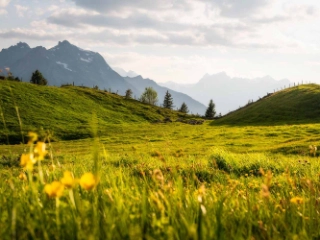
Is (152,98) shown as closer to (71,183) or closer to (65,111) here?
(65,111)

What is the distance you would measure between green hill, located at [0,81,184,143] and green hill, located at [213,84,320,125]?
29.8 m

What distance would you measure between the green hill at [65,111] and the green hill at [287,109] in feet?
97.7

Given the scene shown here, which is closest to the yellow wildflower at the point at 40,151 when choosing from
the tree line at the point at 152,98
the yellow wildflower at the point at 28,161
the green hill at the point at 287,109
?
the yellow wildflower at the point at 28,161

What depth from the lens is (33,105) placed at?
81125 mm

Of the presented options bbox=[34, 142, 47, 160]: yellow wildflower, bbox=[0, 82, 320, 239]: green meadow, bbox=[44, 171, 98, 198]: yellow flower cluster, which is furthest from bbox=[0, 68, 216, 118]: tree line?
bbox=[44, 171, 98, 198]: yellow flower cluster

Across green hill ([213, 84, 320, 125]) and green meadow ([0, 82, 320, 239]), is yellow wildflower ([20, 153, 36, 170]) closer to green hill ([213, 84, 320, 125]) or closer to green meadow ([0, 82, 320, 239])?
green meadow ([0, 82, 320, 239])

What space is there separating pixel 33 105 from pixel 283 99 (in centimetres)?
6371

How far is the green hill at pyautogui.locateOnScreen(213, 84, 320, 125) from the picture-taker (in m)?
70.5

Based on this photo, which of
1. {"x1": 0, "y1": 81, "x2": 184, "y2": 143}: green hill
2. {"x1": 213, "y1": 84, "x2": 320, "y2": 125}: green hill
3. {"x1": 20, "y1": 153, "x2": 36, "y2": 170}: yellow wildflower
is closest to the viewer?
{"x1": 20, "y1": 153, "x2": 36, "y2": 170}: yellow wildflower

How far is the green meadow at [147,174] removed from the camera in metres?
2.11

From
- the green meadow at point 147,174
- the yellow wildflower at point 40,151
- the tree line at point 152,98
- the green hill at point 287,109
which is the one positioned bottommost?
the green meadow at point 147,174

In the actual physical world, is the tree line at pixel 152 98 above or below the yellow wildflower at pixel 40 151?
above

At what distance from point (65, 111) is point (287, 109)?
54.9 metres

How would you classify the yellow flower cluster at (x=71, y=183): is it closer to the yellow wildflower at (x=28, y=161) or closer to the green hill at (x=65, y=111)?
the yellow wildflower at (x=28, y=161)
